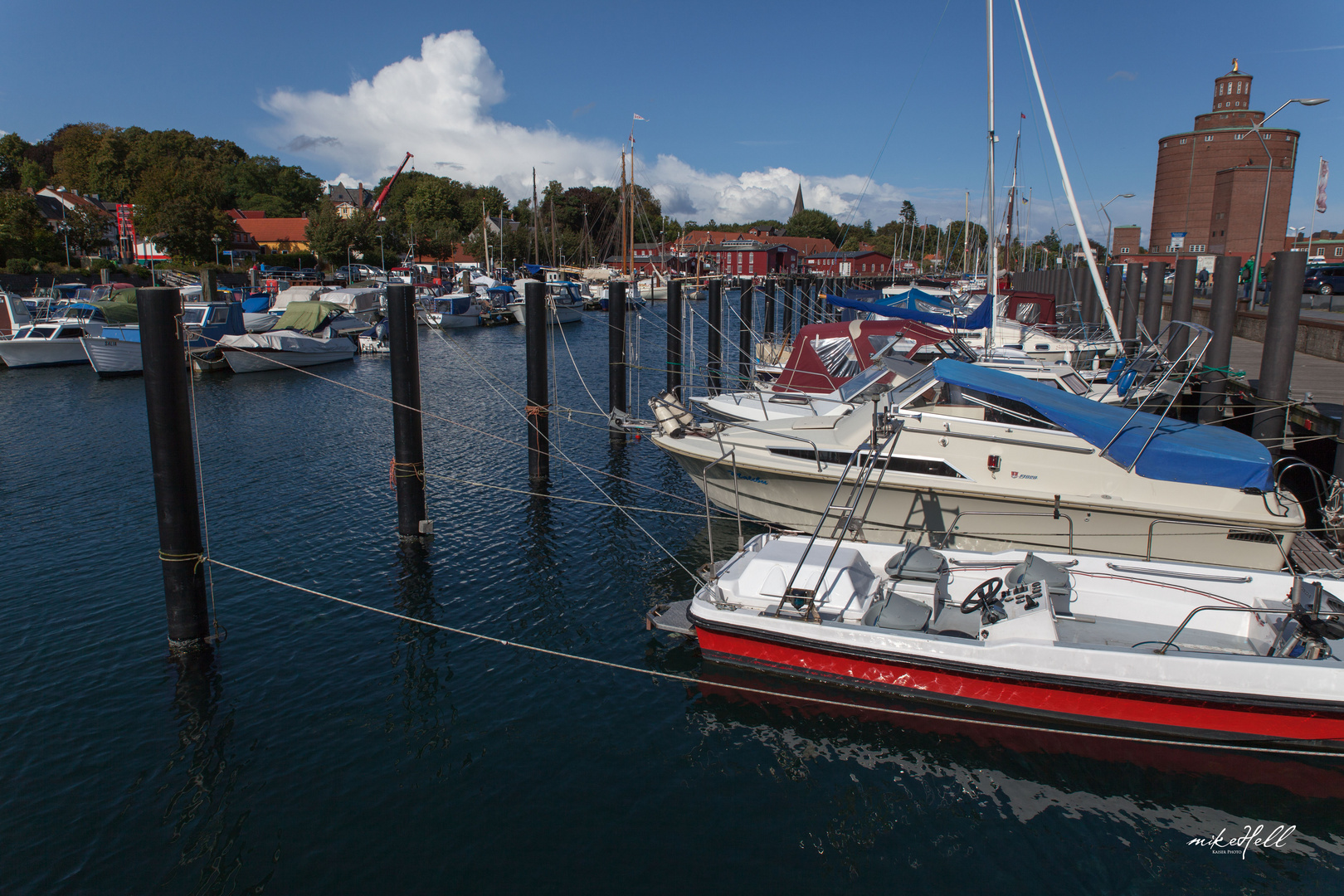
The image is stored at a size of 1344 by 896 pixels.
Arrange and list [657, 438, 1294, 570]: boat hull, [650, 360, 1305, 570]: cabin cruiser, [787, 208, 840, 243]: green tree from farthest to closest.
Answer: [787, 208, 840, 243]: green tree
[657, 438, 1294, 570]: boat hull
[650, 360, 1305, 570]: cabin cruiser

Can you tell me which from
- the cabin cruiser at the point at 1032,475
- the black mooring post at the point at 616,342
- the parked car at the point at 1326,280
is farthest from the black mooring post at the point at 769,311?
the parked car at the point at 1326,280

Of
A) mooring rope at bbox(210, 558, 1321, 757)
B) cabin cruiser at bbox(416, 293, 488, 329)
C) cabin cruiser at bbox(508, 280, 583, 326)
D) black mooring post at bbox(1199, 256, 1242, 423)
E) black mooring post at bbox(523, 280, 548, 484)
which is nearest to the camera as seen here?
mooring rope at bbox(210, 558, 1321, 757)

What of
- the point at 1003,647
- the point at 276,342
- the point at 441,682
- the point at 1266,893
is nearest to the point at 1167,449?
the point at 1003,647

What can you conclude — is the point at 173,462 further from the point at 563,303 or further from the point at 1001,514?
the point at 563,303

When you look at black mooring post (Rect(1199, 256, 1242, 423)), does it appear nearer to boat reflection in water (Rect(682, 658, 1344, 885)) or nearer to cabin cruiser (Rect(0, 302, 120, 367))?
boat reflection in water (Rect(682, 658, 1344, 885))

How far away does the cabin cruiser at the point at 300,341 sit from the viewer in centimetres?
3488

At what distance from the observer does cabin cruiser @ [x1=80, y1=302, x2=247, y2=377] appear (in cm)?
3262

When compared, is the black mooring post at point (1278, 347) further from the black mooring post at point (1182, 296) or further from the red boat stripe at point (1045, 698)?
the red boat stripe at point (1045, 698)

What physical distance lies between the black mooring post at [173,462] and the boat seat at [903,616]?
804 cm

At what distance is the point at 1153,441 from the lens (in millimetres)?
11000

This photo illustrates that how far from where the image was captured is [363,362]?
4106 centimetres

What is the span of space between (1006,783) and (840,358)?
12.6 meters

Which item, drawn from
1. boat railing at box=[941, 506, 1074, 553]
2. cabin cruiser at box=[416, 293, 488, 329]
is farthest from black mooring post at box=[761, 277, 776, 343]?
cabin cruiser at box=[416, 293, 488, 329]

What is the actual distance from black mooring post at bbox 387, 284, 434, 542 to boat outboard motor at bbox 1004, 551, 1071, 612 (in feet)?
29.4
